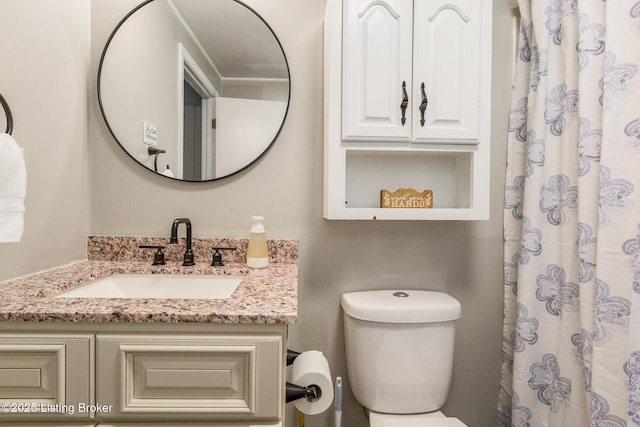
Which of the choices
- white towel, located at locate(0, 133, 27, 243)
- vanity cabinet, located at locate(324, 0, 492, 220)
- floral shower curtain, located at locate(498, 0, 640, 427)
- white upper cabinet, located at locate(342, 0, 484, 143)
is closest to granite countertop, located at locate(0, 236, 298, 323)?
white towel, located at locate(0, 133, 27, 243)

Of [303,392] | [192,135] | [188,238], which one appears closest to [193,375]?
[303,392]

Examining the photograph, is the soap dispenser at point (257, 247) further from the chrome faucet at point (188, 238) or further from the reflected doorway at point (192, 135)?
the reflected doorway at point (192, 135)

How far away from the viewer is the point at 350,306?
4.24ft

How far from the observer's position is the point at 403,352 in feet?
4.09

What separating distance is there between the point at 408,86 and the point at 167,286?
107 cm

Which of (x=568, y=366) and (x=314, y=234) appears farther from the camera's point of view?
(x=314, y=234)

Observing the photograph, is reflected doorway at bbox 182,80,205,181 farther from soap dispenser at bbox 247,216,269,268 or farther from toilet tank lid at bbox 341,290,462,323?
toilet tank lid at bbox 341,290,462,323

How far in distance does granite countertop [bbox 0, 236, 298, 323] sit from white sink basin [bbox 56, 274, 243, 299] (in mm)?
24

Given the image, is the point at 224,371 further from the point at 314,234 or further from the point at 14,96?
the point at 14,96

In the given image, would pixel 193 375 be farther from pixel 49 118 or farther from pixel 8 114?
pixel 49 118

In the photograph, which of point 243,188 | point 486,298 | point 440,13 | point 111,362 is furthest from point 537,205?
point 111,362

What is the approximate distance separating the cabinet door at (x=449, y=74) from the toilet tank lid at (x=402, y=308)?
58 cm

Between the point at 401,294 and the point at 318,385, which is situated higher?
the point at 401,294

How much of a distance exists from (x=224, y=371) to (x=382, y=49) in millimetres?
1099
